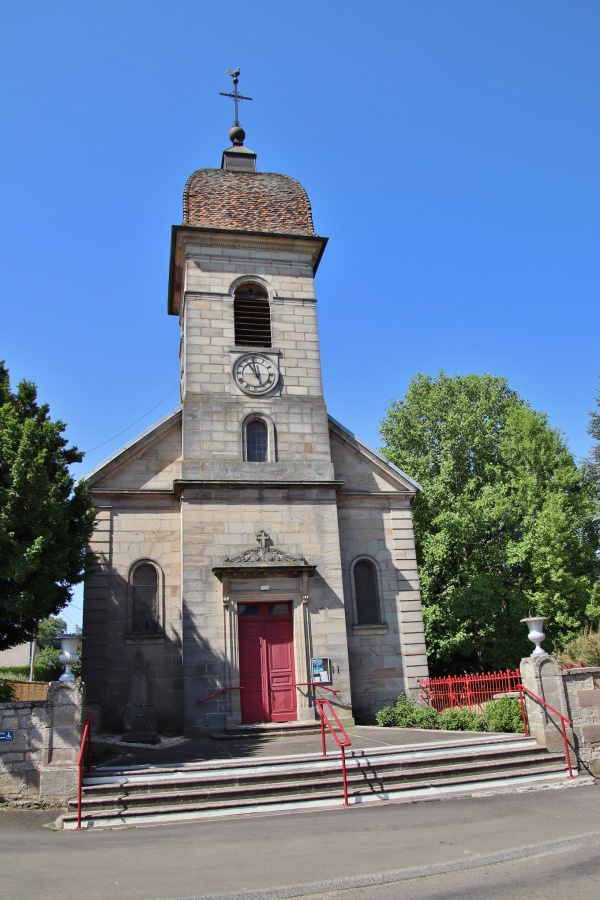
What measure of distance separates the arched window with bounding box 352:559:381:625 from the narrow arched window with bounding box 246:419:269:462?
3.79 metres

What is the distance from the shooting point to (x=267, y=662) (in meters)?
16.8

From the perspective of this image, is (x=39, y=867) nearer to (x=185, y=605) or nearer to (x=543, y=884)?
(x=543, y=884)

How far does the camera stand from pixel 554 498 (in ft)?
86.4

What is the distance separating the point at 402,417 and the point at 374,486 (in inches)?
514

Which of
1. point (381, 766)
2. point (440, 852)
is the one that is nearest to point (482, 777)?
point (381, 766)

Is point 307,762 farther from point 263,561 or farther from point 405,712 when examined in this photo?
point 263,561

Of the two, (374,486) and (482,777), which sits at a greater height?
(374,486)

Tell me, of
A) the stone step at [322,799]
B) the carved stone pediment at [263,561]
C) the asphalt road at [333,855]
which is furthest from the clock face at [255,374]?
the asphalt road at [333,855]

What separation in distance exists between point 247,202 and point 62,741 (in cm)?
1575

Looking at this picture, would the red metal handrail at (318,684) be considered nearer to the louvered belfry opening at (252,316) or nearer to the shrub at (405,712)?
the shrub at (405,712)

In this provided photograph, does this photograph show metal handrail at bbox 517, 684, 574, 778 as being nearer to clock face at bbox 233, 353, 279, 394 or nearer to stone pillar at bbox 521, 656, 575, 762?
stone pillar at bbox 521, 656, 575, 762

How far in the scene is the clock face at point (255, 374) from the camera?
19087mm

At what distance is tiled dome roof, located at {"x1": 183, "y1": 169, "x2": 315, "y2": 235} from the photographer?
20.5 metres

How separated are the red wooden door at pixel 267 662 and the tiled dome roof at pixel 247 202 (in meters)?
10.8
